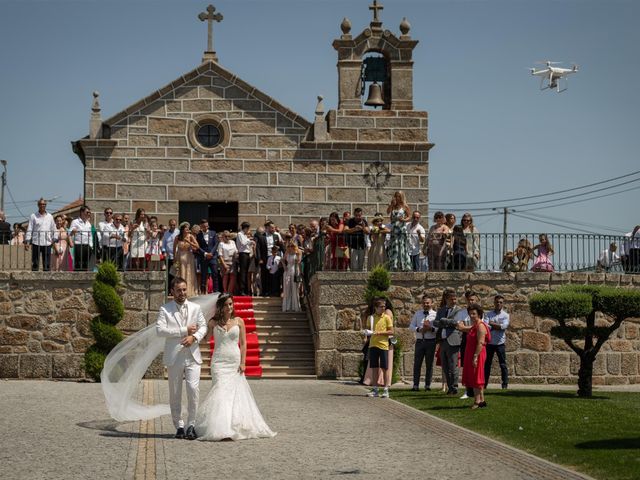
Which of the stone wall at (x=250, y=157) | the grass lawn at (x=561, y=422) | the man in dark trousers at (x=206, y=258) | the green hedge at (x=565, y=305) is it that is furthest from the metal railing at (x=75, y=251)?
the green hedge at (x=565, y=305)

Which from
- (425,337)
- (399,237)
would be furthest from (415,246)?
(425,337)

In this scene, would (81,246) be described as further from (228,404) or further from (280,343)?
(228,404)

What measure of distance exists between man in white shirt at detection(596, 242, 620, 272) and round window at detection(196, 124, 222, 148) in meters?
10.2

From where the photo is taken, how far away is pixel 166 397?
18.9 metres

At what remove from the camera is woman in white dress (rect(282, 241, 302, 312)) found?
25.4 metres

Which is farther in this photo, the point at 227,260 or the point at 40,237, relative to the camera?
the point at 227,260

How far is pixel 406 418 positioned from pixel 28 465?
605 cm

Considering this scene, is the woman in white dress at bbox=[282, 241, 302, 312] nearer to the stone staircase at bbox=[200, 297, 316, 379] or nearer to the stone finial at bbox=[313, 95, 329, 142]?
the stone staircase at bbox=[200, 297, 316, 379]

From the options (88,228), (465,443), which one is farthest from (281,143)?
(465,443)

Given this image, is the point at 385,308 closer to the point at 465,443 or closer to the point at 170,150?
the point at 465,443

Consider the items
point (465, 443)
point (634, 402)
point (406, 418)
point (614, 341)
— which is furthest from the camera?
point (614, 341)

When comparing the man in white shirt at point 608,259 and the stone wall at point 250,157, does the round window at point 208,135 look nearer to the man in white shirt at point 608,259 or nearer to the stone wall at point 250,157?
the stone wall at point 250,157

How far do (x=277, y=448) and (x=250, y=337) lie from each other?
11.0 meters

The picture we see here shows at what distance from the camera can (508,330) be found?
23984 millimetres
